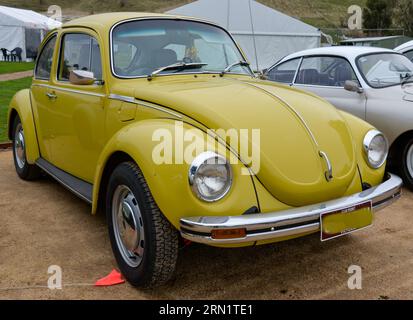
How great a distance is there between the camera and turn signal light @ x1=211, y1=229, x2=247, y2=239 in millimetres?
2562

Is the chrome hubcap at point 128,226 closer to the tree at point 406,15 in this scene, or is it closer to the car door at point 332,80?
the car door at point 332,80

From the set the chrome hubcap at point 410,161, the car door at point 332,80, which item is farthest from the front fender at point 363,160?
the car door at point 332,80

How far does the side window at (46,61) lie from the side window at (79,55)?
0.98 feet

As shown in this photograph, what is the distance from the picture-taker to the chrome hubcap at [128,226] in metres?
3.02

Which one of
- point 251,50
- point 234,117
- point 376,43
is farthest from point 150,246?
point 376,43

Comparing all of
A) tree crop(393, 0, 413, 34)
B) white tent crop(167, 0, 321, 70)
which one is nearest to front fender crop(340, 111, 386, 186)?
white tent crop(167, 0, 321, 70)

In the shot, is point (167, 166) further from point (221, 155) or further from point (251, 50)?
point (251, 50)

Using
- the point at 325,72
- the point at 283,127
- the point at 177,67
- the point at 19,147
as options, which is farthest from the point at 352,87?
the point at 19,147

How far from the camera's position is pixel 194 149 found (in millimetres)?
2736

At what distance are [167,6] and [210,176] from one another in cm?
6430

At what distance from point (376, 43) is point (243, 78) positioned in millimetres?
15913

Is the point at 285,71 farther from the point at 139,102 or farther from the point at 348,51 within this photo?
the point at 139,102

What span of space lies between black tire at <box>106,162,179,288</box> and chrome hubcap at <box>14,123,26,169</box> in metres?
2.87

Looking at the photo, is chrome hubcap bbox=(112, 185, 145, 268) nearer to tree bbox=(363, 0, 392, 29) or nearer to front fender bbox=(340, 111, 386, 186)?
front fender bbox=(340, 111, 386, 186)
